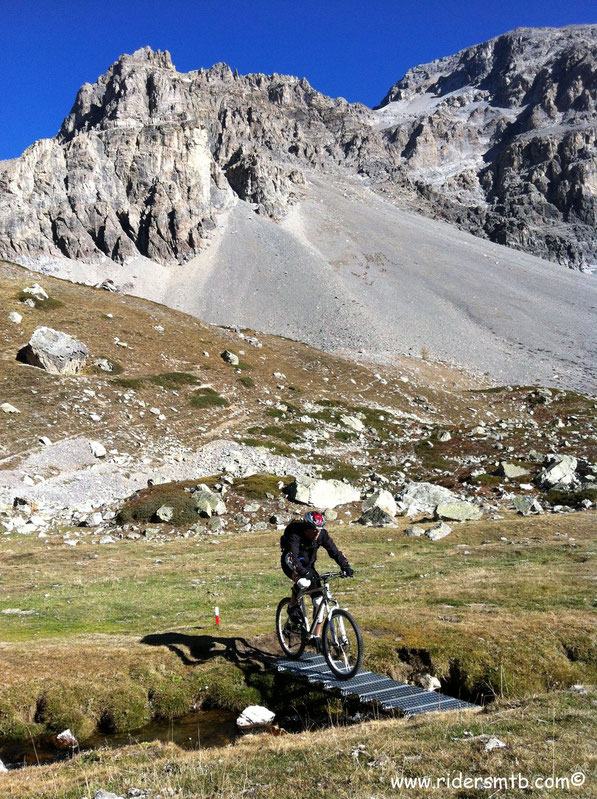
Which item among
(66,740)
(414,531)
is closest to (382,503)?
(414,531)

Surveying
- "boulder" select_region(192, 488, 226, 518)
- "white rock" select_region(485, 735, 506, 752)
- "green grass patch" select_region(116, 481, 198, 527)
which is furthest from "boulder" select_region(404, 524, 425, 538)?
"white rock" select_region(485, 735, 506, 752)

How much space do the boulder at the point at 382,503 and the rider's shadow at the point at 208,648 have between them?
2549 centimetres

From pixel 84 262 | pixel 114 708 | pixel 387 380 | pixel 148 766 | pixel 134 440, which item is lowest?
pixel 114 708

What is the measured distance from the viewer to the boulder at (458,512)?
125 ft

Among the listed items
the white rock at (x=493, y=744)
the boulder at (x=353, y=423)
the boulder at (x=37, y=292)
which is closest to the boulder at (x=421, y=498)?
the boulder at (x=353, y=423)

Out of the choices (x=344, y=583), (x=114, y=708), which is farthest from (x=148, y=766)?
(x=344, y=583)

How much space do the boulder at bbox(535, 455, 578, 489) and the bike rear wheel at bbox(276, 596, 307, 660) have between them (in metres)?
38.5

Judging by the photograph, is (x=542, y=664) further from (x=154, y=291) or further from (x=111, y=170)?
(x=111, y=170)

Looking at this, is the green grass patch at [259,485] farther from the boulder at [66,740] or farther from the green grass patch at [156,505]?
the boulder at [66,740]

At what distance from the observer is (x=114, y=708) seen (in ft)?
39.4

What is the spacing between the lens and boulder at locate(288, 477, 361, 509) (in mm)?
41188

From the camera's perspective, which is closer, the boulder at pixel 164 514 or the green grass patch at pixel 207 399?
the boulder at pixel 164 514

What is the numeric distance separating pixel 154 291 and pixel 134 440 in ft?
405

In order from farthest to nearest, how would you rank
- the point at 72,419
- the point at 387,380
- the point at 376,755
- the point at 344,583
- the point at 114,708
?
the point at 387,380 → the point at 72,419 → the point at 344,583 → the point at 114,708 → the point at 376,755
